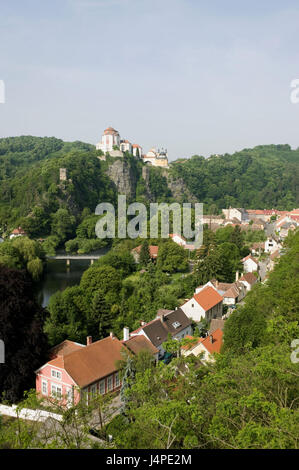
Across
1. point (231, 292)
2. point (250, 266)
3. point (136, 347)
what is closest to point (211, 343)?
point (136, 347)

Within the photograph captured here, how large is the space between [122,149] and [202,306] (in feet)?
224

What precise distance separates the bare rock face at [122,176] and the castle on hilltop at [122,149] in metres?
2.65

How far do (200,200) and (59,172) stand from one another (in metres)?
38.3

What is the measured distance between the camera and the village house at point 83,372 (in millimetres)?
14555

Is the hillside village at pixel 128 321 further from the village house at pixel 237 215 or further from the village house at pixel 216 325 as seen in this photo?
the village house at pixel 237 215

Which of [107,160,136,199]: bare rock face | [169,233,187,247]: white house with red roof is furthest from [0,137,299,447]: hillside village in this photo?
[107,160,136,199]: bare rock face

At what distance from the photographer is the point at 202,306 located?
22.5 m

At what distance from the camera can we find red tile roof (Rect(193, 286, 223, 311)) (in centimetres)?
2271

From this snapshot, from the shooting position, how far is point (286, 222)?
184ft

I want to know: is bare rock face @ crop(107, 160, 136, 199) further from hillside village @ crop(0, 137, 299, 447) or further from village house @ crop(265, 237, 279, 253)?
village house @ crop(265, 237, 279, 253)

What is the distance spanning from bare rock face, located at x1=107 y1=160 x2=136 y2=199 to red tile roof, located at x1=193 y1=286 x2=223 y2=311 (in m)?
57.0

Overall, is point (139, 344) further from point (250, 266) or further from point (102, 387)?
point (250, 266)

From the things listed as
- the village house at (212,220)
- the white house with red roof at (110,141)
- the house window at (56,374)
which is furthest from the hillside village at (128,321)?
the white house with red roof at (110,141)
